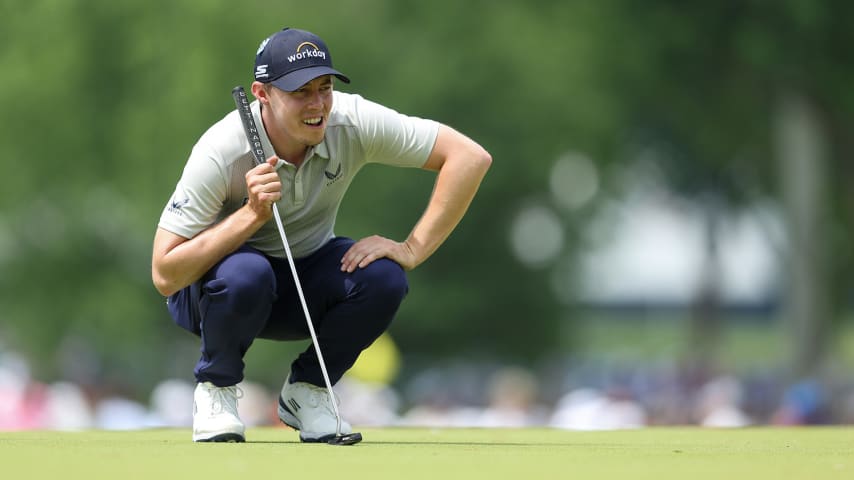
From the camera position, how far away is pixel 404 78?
32.0 meters

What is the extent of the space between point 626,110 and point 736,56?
4.57 metres

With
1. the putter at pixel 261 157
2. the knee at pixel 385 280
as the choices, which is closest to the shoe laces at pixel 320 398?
the putter at pixel 261 157

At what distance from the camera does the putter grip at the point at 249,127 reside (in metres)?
6.94

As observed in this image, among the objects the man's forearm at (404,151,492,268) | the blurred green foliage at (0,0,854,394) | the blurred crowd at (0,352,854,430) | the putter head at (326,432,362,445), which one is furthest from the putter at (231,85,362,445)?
the blurred green foliage at (0,0,854,394)

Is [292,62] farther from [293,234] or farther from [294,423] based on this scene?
[294,423]

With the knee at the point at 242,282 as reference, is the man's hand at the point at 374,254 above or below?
above

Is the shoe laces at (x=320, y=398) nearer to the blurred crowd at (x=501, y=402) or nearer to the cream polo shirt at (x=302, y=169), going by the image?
the cream polo shirt at (x=302, y=169)

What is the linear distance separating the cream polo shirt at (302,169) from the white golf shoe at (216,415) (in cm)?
68

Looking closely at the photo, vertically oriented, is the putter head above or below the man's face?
below

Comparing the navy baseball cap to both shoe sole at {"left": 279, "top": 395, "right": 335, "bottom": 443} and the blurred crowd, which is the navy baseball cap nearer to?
shoe sole at {"left": 279, "top": 395, "right": 335, "bottom": 443}

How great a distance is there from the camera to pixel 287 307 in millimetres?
7570

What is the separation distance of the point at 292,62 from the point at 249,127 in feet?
1.06

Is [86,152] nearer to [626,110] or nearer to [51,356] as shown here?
[51,356]

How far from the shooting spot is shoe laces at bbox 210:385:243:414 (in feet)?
23.4
